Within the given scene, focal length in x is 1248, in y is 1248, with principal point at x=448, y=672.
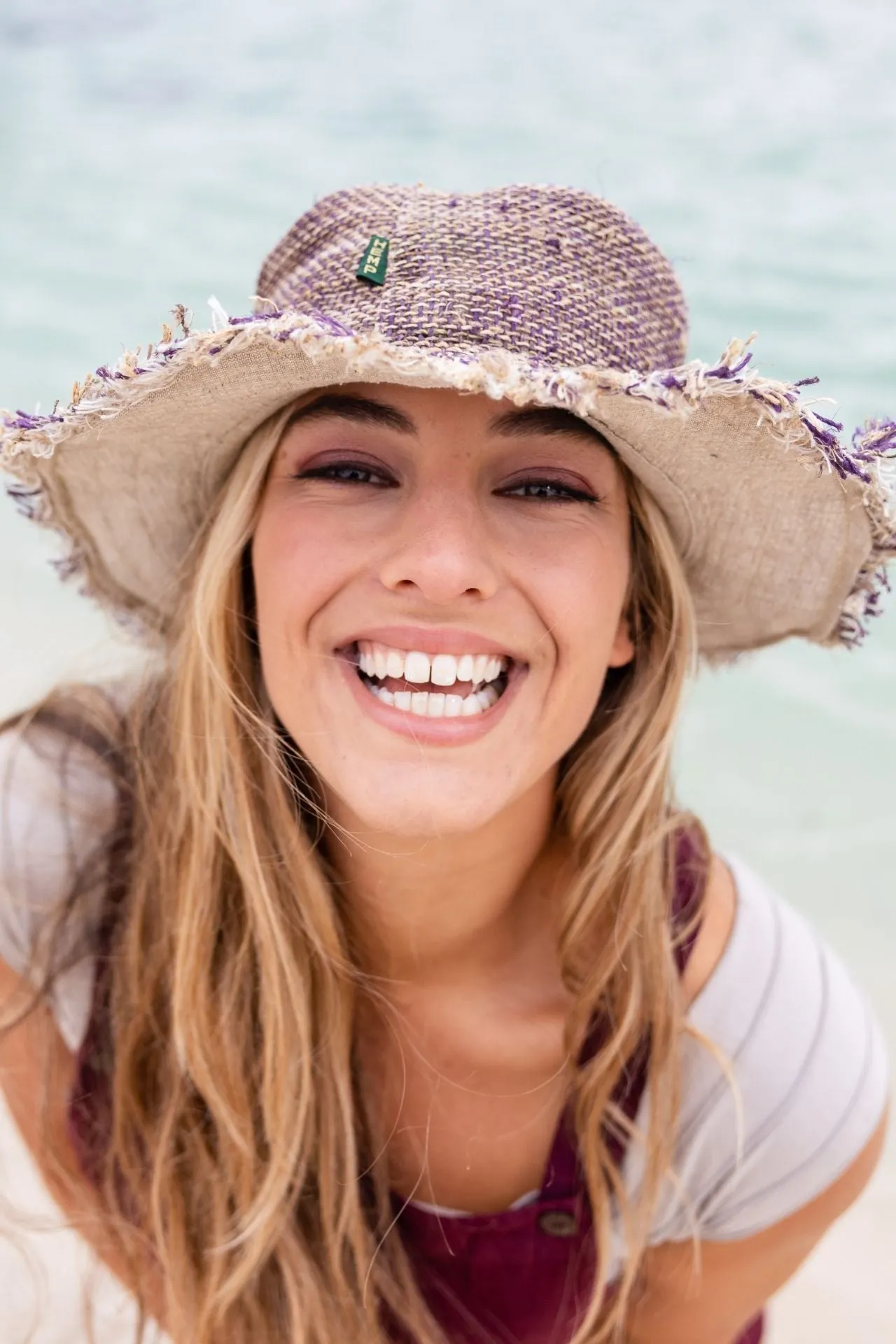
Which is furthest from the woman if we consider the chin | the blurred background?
the blurred background

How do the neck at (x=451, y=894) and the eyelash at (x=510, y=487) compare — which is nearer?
the eyelash at (x=510, y=487)

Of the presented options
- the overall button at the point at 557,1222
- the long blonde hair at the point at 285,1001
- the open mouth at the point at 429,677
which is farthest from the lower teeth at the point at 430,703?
the overall button at the point at 557,1222

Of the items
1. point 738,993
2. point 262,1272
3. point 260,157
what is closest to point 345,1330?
point 262,1272

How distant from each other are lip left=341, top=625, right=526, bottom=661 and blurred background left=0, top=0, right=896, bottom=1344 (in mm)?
2344

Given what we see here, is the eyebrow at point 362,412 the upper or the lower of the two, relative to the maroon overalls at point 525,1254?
upper

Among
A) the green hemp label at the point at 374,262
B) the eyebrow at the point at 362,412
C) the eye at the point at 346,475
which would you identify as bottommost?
the eye at the point at 346,475

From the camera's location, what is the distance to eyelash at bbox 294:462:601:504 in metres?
1.68

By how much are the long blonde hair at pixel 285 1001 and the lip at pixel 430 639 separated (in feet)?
0.97

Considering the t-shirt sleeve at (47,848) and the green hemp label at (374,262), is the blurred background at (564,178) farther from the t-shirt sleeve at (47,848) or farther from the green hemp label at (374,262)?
the green hemp label at (374,262)

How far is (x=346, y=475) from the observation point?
5.60ft

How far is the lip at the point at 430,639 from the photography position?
167cm

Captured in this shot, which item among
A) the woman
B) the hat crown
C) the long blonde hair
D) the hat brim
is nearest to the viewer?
the hat brim

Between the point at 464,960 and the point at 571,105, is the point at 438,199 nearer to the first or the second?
the point at 464,960

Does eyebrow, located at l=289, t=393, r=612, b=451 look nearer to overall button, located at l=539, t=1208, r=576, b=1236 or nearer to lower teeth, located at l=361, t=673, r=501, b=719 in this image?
lower teeth, located at l=361, t=673, r=501, b=719
